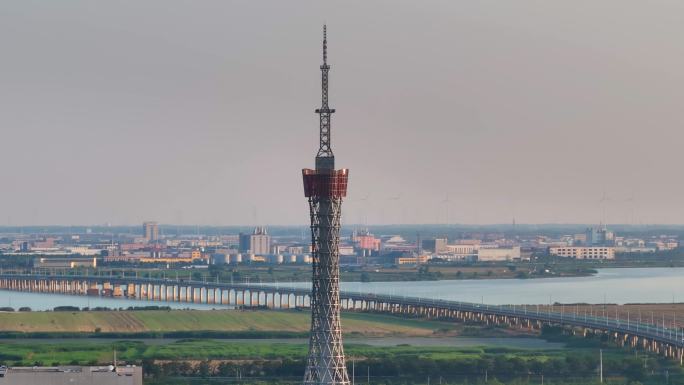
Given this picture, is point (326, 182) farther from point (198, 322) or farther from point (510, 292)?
point (510, 292)

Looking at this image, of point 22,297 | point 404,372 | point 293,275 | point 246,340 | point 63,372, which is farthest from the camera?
point 293,275

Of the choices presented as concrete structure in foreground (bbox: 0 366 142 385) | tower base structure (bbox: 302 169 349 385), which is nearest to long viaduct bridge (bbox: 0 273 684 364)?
tower base structure (bbox: 302 169 349 385)

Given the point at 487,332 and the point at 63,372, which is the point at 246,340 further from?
the point at 63,372

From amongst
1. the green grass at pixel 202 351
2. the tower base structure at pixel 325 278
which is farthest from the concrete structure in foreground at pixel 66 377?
the green grass at pixel 202 351

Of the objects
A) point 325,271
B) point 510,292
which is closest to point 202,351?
point 325,271

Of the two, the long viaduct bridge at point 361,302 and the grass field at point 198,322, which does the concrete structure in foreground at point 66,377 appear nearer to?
the long viaduct bridge at point 361,302

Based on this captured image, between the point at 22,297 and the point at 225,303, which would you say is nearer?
the point at 225,303

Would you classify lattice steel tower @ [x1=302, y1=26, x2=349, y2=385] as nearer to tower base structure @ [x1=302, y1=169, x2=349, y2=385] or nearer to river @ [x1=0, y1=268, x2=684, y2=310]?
tower base structure @ [x1=302, y1=169, x2=349, y2=385]

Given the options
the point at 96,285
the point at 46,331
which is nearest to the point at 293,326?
the point at 46,331

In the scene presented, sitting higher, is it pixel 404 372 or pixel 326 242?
pixel 326 242
